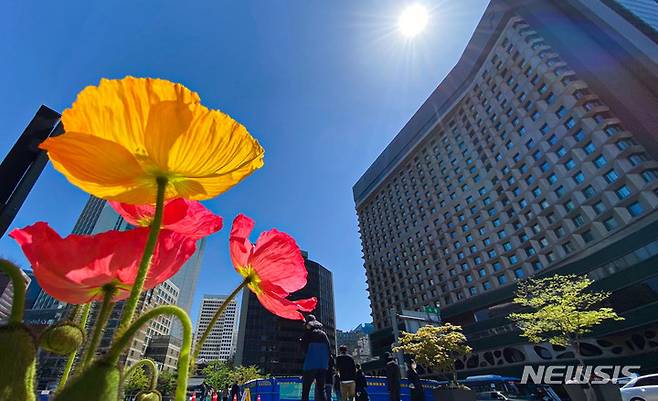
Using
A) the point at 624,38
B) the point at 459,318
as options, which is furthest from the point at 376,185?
the point at 624,38

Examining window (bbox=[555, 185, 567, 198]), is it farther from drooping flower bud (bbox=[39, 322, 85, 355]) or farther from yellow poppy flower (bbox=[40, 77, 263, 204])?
drooping flower bud (bbox=[39, 322, 85, 355])

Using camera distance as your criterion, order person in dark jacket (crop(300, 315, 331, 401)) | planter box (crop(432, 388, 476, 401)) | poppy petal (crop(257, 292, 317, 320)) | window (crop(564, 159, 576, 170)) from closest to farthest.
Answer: poppy petal (crop(257, 292, 317, 320)) < person in dark jacket (crop(300, 315, 331, 401)) < planter box (crop(432, 388, 476, 401)) < window (crop(564, 159, 576, 170))

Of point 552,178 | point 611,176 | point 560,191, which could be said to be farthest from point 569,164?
point 611,176

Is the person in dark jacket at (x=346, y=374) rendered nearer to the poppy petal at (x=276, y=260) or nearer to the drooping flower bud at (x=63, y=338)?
the poppy petal at (x=276, y=260)

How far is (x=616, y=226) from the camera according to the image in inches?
984

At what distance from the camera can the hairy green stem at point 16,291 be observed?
35cm

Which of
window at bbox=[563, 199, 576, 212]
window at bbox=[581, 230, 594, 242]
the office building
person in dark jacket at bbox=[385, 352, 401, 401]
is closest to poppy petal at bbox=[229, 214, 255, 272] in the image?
person in dark jacket at bbox=[385, 352, 401, 401]

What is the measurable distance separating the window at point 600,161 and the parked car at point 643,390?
2162cm

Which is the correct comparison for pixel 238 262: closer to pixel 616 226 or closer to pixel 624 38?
pixel 616 226

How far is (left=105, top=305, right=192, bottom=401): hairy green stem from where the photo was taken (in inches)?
12.8

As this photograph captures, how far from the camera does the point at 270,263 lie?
2.22 feet

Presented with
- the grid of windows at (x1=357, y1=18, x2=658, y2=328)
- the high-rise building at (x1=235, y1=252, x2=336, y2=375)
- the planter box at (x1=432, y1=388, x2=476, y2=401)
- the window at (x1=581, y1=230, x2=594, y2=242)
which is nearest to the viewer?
the planter box at (x1=432, y1=388, x2=476, y2=401)

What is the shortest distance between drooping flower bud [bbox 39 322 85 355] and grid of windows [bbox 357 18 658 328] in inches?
1311

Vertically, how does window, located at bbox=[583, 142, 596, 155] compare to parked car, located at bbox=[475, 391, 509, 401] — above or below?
above
